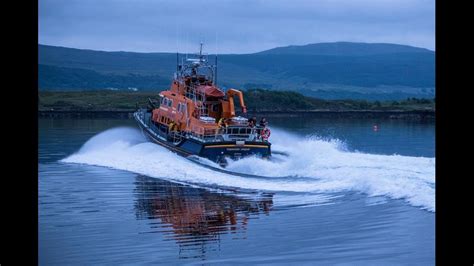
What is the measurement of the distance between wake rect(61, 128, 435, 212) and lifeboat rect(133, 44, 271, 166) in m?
0.42

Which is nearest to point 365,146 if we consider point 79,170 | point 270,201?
point 79,170

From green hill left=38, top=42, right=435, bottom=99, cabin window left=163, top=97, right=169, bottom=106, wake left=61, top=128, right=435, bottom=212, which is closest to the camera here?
wake left=61, top=128, right=435, bottom=212

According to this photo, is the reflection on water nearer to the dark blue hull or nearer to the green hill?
the dark blue hull

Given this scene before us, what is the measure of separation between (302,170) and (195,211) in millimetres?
8286

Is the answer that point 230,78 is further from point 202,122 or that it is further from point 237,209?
point 237,209

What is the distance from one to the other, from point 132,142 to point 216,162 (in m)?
9.95

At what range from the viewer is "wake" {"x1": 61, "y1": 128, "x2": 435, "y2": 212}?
65.6 ft

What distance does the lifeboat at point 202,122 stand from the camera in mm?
26016

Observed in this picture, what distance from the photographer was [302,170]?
24.9 metres

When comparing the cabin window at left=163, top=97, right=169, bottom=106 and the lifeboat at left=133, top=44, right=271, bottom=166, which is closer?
the lifeboat at left=133, top=44, right=271, bottom=166

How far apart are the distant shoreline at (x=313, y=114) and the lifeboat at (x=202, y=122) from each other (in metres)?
31.8

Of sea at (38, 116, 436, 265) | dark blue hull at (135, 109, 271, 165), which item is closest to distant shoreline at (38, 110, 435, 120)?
sea at (38, 116, 436, 265)
